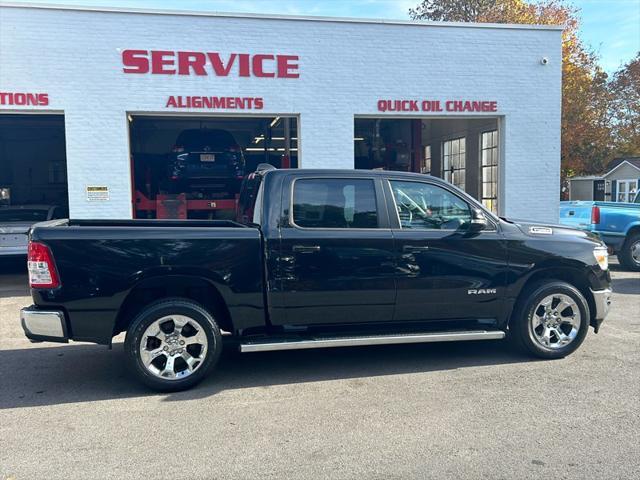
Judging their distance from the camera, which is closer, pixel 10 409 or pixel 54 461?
pixel 54 461

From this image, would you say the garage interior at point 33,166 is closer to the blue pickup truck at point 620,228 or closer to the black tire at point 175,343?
the black tire at point 175,343

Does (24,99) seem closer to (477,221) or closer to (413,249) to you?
(413,249)

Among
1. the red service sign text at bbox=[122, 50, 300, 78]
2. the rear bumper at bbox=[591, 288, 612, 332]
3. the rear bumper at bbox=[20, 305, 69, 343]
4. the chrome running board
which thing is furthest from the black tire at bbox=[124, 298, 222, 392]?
the red service sign text at bbox=[122, 50, 300, 78]

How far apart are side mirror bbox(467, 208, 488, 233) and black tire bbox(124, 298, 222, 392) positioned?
8.52ft

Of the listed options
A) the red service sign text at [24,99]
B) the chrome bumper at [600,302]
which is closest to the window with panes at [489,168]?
the chrome bumper at [600,302]

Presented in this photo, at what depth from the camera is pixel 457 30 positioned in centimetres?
1188

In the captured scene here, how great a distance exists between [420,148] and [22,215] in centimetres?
1047

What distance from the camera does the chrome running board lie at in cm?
470

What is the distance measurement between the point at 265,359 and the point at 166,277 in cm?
154

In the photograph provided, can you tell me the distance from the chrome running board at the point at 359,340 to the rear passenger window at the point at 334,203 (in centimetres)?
105

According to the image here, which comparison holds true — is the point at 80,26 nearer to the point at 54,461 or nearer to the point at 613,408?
the point at 54,461

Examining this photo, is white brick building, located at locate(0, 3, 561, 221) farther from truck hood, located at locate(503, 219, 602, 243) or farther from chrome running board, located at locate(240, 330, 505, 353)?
chrome running board, located at locate(240, 330, 505, 353)

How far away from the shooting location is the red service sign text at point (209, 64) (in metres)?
10.6

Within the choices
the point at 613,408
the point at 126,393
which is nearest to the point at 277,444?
the point at 126,393
